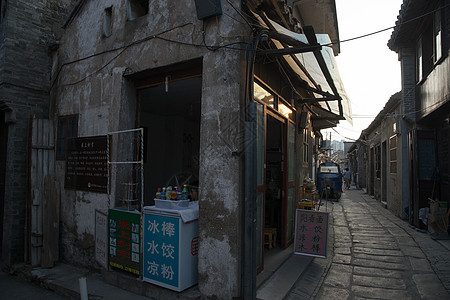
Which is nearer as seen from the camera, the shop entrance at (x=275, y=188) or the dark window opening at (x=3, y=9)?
the shop entrance at (x=275, y=188)

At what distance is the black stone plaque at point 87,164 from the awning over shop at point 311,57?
3.69m

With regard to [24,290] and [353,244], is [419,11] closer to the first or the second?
[353,244]

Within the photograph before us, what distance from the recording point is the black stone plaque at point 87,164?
5.54 m

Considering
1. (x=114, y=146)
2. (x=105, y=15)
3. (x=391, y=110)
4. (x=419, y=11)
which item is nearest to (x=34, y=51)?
(x=105, y=15)

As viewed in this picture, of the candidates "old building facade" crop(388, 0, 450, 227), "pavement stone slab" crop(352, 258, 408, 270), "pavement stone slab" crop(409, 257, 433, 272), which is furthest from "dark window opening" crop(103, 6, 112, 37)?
"old building facade" crop(388, 0, 450, 227)

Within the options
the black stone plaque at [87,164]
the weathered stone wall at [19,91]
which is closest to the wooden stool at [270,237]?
the black stone plaque at [87,164]

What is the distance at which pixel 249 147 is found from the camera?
3.82 meters

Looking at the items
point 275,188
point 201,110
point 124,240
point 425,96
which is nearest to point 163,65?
point 201,110

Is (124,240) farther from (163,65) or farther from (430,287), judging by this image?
(430,287)

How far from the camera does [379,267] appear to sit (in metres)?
5.45

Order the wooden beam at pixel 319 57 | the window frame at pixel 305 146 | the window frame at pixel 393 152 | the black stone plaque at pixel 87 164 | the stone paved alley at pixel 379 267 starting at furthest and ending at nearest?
the window frame at pixel 393 152, the window frame at pixel 305 146, the black stone plaque at pixel 87 164, the stone paved alley at pixel 379 267, the wooden beam at pixel 319 57

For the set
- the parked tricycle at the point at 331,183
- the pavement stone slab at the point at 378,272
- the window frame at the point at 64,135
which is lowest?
the pavement stone slab at the point at 378,272

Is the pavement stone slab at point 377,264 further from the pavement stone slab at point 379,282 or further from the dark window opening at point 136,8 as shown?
the dark window opening at point 136,8

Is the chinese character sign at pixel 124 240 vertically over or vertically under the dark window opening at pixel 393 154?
under
